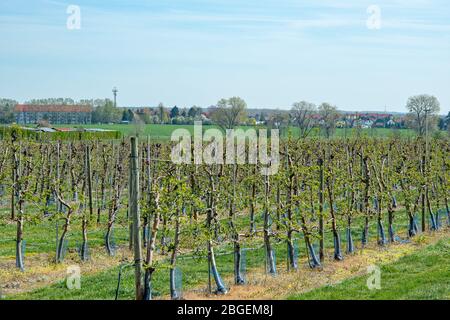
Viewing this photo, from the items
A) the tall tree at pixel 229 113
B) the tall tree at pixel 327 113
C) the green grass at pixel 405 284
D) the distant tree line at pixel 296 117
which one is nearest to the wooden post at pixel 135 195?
the green grass at pixel 405 284

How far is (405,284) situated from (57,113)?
91174 millimetres

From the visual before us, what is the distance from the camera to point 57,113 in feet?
323

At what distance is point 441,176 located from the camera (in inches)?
1055

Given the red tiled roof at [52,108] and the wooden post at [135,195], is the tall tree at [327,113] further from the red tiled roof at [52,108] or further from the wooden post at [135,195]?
the wooden post at [135,195]

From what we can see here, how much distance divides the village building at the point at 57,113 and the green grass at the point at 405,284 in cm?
8270

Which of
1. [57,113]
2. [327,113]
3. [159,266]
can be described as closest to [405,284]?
[159,266]

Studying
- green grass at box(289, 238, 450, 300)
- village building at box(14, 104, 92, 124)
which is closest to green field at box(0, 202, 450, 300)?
green grass at box(289, 238, 450, 300)

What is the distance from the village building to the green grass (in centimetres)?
8270

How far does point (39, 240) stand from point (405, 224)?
14221 millimetres

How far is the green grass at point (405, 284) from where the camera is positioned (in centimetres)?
1198

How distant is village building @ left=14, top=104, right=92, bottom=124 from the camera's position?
96.3m

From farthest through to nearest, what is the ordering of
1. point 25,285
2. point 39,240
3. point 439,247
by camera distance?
point 39,240 < point 439,247 < point 25,285
